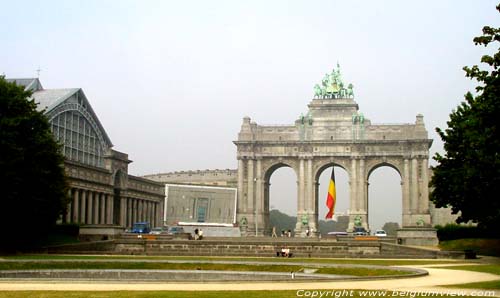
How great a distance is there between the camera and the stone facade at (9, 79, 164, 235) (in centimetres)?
9250

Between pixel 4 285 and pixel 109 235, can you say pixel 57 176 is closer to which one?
pixel 109 235

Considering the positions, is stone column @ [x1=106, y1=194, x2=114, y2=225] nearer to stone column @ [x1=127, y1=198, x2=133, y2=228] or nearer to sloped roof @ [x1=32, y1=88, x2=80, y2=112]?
stone column @ [x1=127, y1=198, x2=133, y2=228]

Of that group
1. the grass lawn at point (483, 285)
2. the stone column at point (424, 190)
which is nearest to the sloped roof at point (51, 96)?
the stone column at point (424, 190)

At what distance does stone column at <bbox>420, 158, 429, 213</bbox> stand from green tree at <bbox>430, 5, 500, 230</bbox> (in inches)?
2151

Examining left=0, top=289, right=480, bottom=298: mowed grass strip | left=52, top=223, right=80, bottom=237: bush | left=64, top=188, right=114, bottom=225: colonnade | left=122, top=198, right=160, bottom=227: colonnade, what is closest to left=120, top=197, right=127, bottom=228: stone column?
left=122, top=198, right=160, bottom=227: colonnade

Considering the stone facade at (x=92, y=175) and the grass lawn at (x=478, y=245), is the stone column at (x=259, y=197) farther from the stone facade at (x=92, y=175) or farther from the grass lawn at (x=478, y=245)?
the grass lawn at (x=478, y=245)

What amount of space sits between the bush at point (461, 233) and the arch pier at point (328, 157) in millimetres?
40844

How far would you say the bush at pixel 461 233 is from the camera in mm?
73425

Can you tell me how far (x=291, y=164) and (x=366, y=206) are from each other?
14.4 m

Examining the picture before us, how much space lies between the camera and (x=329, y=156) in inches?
4936

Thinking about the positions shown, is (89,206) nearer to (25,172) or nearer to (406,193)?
(25,172)

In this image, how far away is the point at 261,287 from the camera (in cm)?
2975

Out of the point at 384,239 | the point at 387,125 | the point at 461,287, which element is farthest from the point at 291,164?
the point at 461,287

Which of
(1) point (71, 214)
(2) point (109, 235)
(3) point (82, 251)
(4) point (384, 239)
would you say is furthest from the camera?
(1) point (71, 214)
